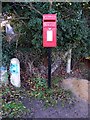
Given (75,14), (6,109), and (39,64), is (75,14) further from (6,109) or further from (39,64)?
(6,109)

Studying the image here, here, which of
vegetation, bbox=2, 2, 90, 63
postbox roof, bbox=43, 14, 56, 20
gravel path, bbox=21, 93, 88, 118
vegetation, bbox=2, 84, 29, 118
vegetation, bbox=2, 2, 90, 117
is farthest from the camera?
vegetation, bbox=2, 2, 90, 63

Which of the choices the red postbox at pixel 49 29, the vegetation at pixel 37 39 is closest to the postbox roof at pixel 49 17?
the red postbox at pixel 49 29

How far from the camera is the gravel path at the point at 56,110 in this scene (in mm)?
3646

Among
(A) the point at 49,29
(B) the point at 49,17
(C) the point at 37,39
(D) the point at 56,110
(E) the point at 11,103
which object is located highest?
(B) the point at 49,17

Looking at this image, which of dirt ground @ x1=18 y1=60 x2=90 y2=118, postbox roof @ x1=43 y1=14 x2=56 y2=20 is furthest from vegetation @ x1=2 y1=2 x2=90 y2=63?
dirt ground @ x1=18 y1=60 x2=90 y2=118

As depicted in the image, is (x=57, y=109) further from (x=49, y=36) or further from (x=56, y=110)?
(x=49, y=36)

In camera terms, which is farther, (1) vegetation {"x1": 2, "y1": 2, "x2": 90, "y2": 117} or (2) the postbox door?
(1) vegetation {"x1": 2, "y1": 2, "x2": 90, "y2": 117}

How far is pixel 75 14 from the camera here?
454 centimetres

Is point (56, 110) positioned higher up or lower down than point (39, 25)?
lower down

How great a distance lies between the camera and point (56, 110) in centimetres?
378

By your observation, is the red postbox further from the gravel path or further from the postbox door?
the gravel path

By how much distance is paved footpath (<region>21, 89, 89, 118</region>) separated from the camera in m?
3.65

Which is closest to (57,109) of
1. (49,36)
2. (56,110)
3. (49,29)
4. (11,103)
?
(56,110)

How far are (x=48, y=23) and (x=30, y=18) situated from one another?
1.86 feet
